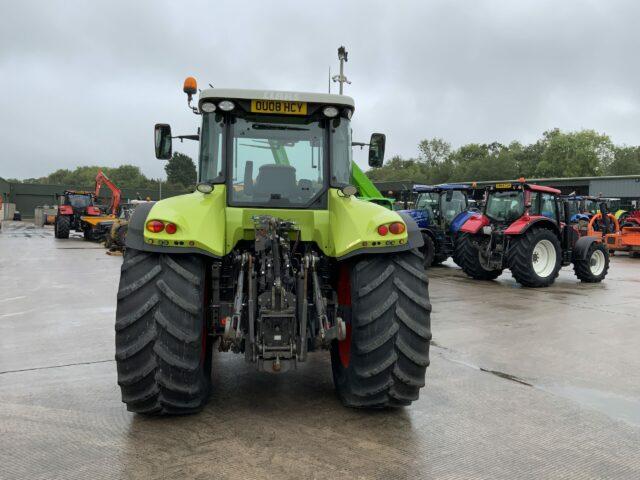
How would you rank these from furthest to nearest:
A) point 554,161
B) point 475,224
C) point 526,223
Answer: point 554,161 → point 475,224 → point 526,223

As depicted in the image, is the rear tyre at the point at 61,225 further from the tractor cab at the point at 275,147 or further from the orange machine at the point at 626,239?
the tractor cab at the point at 275,147

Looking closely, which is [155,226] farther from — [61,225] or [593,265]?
[61,225]

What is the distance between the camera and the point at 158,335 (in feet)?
11.7

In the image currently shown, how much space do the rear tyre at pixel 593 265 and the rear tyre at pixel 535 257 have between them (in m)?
1.01

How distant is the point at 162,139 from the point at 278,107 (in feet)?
4.89

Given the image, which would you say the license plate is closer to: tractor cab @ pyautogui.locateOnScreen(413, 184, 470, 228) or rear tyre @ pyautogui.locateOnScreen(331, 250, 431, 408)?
rear tyre @ pyautogui.locateOnScreen(331, 250, 431, 408)

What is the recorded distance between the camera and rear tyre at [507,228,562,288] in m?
11.2

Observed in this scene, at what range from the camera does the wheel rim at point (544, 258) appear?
11750mm

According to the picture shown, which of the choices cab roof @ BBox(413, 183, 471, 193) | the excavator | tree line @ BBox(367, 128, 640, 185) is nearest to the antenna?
cab roof @ BBox(413, 183, 471, 193)

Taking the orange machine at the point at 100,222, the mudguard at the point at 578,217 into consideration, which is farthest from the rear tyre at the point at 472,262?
the orange machine at the point at 100,222

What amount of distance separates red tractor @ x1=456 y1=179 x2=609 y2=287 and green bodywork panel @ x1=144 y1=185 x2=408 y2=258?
7917 millimetres

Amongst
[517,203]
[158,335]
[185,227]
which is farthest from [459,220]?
[158,335]

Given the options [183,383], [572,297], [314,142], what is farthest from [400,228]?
[572,297]

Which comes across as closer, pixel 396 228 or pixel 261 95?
pixel 396 228
